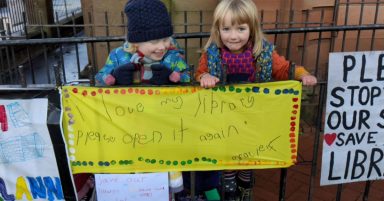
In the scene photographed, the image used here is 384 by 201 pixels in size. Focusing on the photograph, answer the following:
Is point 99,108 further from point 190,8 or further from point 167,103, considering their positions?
point 190,8

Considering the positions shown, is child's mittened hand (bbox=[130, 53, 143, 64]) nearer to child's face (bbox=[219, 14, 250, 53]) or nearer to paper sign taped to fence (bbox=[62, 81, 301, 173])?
paper sign taped to fence (bbox=[62, 81, 301, 173])

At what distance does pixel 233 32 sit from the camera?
2363mm

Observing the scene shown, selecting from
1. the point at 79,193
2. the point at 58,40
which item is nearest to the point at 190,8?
the point at 58,40

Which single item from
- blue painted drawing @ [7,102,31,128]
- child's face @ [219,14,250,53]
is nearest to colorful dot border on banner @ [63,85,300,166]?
blue painted drawing @ [7,102,31,128]

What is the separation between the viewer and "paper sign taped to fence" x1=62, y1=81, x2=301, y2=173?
214cm

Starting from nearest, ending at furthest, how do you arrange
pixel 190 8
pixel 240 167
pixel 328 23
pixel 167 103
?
1. pixel 167 103
2. pixel 240 167
3. pixel 328 23
4. pixel 190 8

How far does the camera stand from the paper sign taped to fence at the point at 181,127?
214cm

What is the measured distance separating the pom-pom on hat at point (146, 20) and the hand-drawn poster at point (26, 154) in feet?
1.99

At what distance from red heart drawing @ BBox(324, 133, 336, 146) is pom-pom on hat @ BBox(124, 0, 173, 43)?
1.09 m

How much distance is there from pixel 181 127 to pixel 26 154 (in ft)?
2.84

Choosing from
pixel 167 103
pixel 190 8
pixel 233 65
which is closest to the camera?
pixel 167 103

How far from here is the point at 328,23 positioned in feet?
17.3

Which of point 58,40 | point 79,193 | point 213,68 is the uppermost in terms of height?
point 58,40

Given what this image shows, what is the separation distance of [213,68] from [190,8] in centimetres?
348
